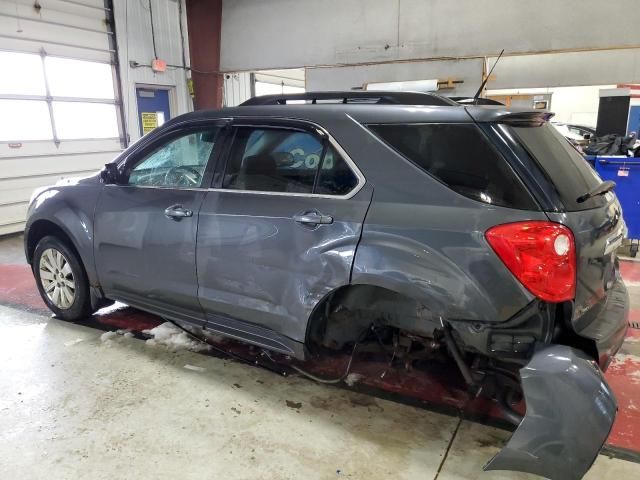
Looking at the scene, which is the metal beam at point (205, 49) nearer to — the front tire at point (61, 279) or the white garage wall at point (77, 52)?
the white garage wall at point (77, 52)

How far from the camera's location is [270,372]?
2.76 metres

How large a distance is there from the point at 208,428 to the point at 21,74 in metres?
7.06

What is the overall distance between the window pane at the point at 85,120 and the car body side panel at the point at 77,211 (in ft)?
16.8

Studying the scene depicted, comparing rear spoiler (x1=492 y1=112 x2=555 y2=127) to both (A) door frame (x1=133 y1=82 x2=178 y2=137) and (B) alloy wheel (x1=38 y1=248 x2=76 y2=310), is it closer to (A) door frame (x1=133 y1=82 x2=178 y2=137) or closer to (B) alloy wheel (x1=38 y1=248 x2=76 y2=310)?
(B) alloy wheel (x1=38 y1=248 x2=76 y2=310)

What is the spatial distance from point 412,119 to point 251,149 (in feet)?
2.97

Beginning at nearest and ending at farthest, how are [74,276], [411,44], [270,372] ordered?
[270,372], [74,276], [411,44]

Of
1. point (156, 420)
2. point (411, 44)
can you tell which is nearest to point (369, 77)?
point (411, 44)

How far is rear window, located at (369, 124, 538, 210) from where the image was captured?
5.94 feet

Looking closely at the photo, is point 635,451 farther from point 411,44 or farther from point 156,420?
point 411,44

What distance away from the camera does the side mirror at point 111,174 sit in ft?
9.76

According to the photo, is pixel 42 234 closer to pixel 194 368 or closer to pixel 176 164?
pixel 176 164

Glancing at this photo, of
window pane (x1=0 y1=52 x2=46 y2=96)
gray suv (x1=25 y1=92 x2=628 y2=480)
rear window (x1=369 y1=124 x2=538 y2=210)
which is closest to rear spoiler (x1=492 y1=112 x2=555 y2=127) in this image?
gray suv (x1=25 y1=92 x2=628 y2=480)

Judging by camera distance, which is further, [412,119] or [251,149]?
[251,149]

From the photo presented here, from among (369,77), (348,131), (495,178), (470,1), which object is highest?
(470,1)
